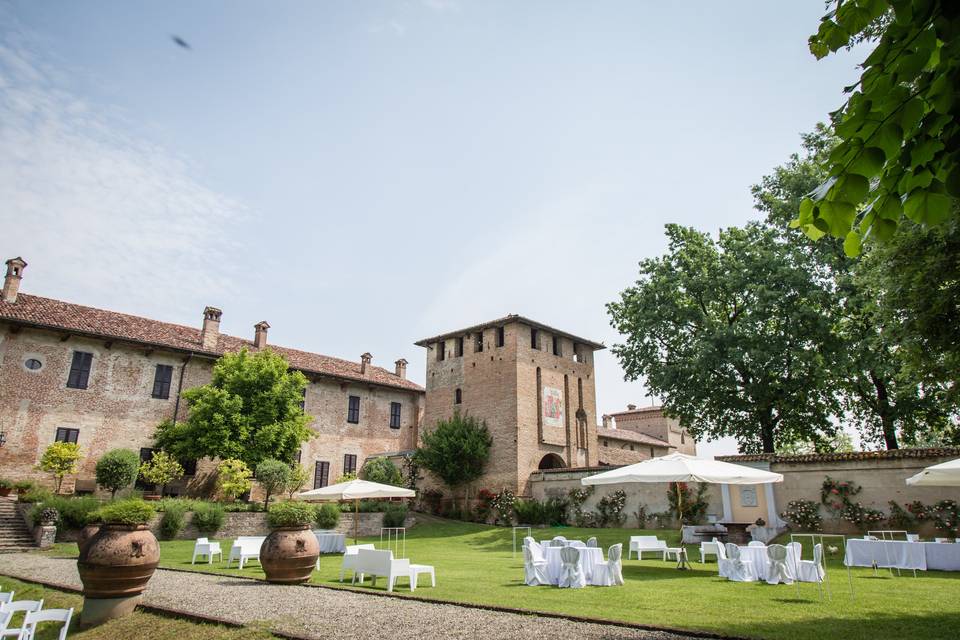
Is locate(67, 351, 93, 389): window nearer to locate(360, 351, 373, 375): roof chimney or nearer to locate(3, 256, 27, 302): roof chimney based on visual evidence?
locate(3, 256, 27, 302): roof chimney

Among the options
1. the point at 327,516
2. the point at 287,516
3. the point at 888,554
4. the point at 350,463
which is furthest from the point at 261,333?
the point at 888,554

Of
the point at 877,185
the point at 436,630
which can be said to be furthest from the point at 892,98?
the point at 436,630

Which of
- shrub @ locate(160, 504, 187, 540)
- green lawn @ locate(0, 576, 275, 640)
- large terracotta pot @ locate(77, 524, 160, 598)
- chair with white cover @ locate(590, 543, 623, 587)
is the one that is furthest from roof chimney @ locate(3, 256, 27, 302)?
chair with white cover @ locate(590, 543, 623, 587)

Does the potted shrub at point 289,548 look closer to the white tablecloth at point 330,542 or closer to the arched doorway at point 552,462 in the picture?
the white tablecloth at point 330,542

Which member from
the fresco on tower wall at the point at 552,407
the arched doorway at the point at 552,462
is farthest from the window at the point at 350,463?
the fresco on tower wall at the point at 552,407

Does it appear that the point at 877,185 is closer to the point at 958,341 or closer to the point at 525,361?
the point at 958,341

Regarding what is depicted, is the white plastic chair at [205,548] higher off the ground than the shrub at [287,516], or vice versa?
the shrub at [287,516]

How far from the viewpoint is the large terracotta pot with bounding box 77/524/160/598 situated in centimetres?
823

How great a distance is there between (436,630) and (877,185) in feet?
21.2

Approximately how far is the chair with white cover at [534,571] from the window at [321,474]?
74.8 feet

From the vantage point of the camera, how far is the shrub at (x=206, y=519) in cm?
2038

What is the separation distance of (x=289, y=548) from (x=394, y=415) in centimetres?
2570

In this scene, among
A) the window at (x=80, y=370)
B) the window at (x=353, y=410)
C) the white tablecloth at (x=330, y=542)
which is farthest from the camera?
the window at (x=353, y=410)

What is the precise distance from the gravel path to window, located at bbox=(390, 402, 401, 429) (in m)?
24.8
